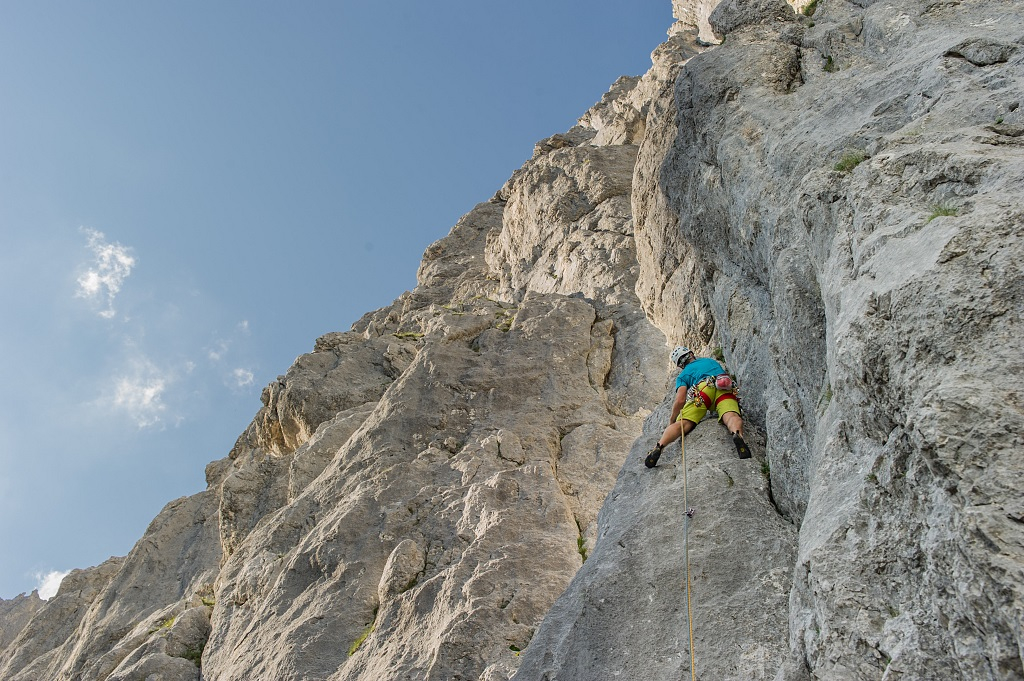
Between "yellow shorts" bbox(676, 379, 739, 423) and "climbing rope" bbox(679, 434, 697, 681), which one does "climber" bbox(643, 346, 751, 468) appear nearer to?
"yellow shorts" bbox(676, 379, 739, 423)

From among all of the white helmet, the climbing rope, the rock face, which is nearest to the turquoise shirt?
the rock face

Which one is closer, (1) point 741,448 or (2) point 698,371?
(1) point 741,448

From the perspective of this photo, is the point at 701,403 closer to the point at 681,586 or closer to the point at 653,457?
the point at 653,457

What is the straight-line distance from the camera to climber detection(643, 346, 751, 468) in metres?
10.4

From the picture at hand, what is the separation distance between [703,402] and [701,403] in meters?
0.04

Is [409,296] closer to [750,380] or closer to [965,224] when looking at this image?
[750,380]

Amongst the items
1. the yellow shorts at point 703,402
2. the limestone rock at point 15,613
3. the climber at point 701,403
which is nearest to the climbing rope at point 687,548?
the climber at point 701,403

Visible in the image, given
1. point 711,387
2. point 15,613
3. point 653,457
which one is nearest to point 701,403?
point 711,387

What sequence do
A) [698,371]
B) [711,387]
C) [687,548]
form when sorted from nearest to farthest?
[687,548]
[711,387]
[698,371]

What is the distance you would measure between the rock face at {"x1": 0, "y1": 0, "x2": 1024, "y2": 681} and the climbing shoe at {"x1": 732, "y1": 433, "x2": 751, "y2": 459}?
20 centimetres

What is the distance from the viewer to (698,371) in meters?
11.7

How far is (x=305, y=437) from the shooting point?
71.9 ft

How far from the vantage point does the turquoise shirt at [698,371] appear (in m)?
11.5

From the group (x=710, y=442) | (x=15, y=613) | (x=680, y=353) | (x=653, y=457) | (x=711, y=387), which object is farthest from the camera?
(x=15, y=613)
